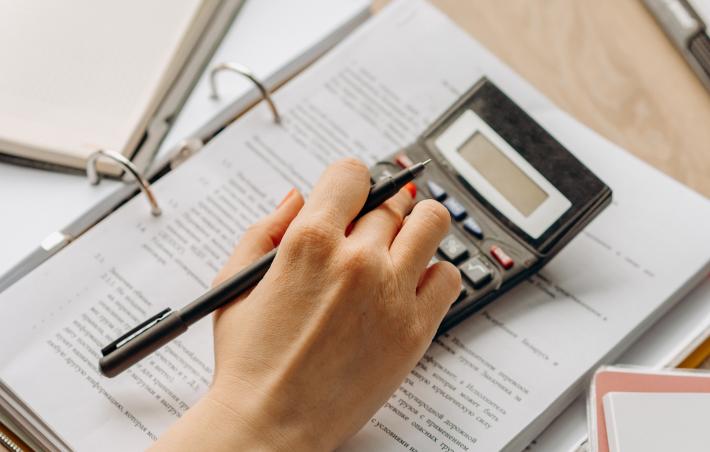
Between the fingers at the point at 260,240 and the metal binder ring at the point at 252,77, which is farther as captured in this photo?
the metal binder ring at the point at 252,77

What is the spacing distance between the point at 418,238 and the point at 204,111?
10.7 inches

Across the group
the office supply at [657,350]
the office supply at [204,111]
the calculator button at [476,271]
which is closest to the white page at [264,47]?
the office supply at [204,111]

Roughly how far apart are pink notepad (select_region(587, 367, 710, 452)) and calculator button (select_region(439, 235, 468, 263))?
0.12m

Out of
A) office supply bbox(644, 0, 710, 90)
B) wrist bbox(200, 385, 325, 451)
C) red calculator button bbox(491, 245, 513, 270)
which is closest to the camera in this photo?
wrist bbox(200, 385, 325, 451)

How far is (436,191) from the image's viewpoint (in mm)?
562

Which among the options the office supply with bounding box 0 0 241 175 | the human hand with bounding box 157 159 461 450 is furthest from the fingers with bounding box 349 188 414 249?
the office supply with bounding box 0 0 241 175

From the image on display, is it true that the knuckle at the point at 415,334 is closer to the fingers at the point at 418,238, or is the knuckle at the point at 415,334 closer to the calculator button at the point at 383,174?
the fingers at the point at 418,238

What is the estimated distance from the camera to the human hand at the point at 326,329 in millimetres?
430

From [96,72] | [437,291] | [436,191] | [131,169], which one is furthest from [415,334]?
[96,72]

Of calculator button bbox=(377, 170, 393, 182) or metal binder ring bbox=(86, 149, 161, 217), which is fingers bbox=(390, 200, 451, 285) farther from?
metal binder ring bbox=(86, 149, 161, 217)

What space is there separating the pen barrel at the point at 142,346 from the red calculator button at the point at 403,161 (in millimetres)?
211

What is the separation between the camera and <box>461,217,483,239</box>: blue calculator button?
54 cm

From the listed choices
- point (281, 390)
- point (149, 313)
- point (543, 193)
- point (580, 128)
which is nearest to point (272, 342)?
point (281, 390)

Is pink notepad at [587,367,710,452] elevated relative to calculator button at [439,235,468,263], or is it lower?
elevated
